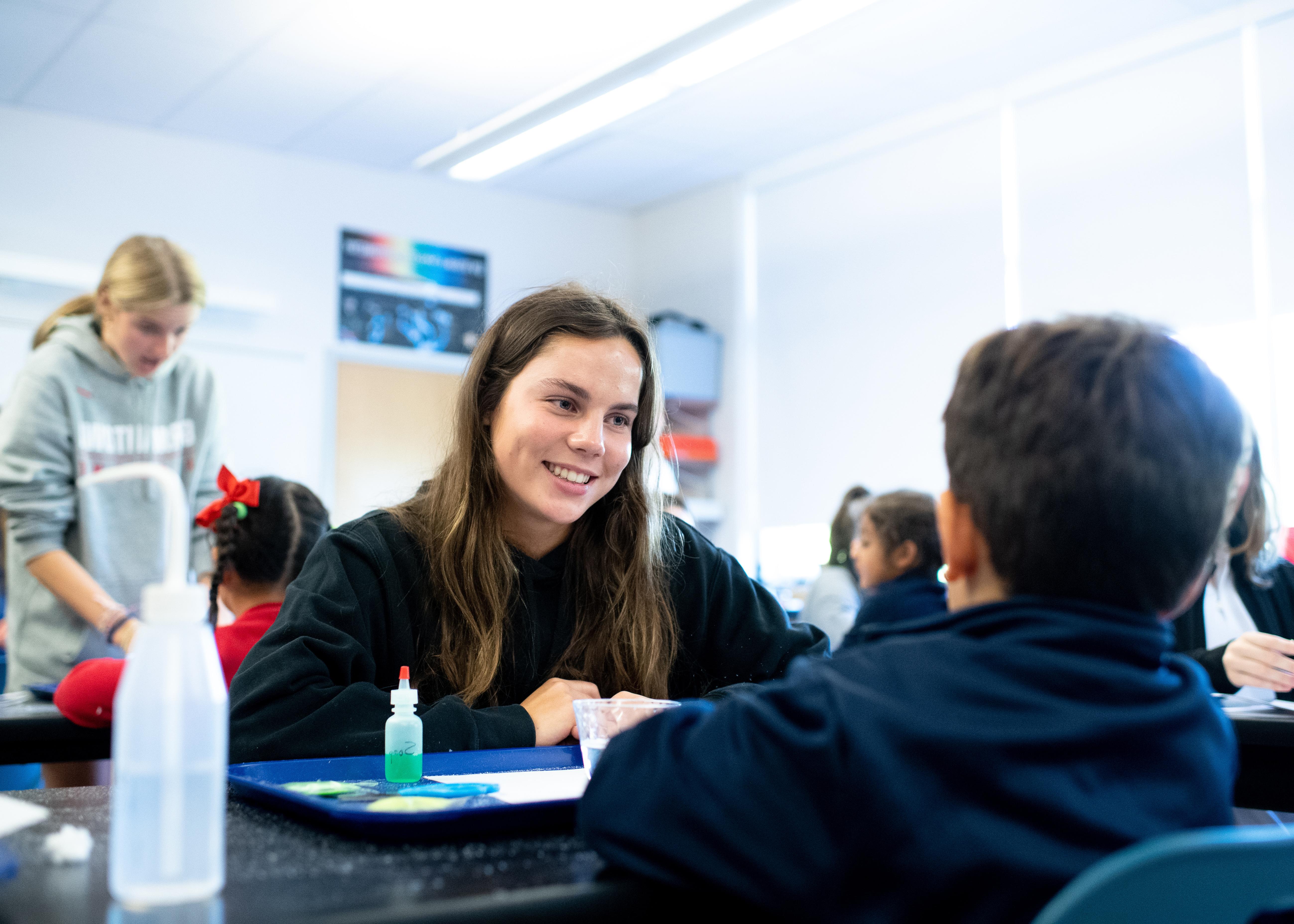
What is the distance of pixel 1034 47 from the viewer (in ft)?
14.5

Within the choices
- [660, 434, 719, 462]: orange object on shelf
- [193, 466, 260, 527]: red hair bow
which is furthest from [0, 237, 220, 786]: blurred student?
[660, 434, 719, 462]: orange object on shelf

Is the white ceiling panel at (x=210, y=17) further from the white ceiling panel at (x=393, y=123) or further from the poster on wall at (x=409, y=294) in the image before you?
the poster on wall at (x=409, y=294)

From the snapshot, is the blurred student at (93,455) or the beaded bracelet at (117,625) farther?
the blurred student at (93,455)

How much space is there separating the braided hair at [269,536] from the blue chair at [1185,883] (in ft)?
4.86

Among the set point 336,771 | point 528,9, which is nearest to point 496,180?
point 528,9

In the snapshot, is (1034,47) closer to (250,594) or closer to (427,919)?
(250,594)

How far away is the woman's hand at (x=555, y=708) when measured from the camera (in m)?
1.20

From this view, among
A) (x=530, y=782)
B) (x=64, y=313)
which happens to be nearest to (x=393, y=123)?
(x=64, y=313)

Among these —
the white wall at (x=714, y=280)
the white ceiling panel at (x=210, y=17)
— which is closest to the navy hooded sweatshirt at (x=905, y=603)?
the white ceiling panel at (x=210, y=17)

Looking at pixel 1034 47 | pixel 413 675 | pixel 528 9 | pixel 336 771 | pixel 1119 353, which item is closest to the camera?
pixel 1119 353

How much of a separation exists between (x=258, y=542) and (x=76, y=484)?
2.44ft

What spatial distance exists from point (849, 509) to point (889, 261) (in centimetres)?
191

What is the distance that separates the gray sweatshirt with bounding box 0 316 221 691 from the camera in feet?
7.80

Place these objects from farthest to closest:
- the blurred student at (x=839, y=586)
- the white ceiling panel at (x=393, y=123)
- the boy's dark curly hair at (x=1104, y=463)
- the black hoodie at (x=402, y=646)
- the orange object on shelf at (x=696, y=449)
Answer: the orange object on shelf at (x=696, y=449) → the white ceiling panel at (x=393, y=123) → the blurred student at (x=839, y=586) → the black hoodie at (x=402, y=646) → the boy's dark curly hair at (x=1104, y=463)
